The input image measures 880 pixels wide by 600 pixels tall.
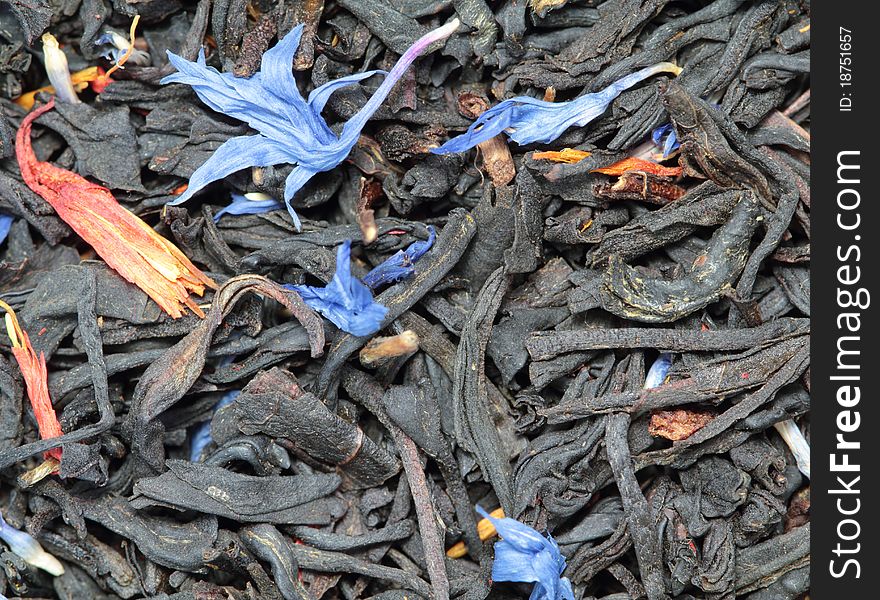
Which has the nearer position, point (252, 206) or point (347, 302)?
point (347, 302)

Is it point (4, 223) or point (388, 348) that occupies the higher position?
point (4, 223)

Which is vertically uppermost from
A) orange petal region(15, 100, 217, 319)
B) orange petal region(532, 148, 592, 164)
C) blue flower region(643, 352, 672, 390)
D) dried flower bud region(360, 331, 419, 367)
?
orange petal region(532, 148, 592, 164)

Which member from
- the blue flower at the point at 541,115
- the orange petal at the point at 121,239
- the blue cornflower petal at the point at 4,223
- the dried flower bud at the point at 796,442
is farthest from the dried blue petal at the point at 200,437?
the dried flower bud at the point at 796,442

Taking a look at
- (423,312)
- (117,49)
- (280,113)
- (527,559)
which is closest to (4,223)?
(117,49)

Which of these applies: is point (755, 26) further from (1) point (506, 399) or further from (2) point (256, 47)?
(2) point (256, 47)

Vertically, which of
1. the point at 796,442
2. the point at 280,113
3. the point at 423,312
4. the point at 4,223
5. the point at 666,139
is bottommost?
the point at 796,442

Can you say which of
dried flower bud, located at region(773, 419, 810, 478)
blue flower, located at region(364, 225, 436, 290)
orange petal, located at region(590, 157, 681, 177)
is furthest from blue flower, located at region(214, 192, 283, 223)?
dried flower bud, located at region(773, 419, 810, 478)

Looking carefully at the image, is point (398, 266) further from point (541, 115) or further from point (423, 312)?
point (541, 115)

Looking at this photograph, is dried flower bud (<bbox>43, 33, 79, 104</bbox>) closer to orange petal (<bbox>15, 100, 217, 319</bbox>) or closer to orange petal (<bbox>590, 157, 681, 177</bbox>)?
orange petal (<bbox>15, 100, 217, 319</bbox>)
